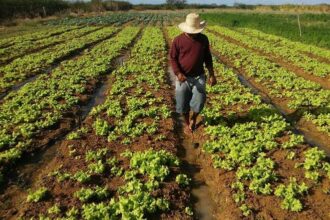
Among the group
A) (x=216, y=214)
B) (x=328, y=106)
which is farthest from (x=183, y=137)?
(x=328, y=106)

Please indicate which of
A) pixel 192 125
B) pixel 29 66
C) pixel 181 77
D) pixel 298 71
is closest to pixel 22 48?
pixel 29 66

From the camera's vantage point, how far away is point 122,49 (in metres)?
21.7

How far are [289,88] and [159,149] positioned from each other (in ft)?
20.6

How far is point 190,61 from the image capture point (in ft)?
25.9

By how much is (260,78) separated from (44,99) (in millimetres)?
7704

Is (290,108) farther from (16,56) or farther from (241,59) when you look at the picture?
(16,56)

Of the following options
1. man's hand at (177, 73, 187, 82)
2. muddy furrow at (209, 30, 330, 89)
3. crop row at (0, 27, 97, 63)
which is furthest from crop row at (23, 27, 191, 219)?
crop row at (0, 27, 97, 63)

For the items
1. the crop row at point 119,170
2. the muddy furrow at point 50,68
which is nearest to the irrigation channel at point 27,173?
the crop row at point 119,170

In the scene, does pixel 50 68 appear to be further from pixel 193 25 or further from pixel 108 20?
pixel 108 20

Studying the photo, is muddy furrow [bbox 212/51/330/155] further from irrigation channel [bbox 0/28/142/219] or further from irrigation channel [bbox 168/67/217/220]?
irrigation channel [bbox 0/28/142/219]

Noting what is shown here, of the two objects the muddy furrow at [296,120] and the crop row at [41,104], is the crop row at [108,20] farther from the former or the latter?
the muddy furrow at [296,120]

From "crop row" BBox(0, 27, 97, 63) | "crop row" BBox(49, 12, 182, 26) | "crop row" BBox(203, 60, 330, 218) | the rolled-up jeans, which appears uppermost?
the rolled-up jeans

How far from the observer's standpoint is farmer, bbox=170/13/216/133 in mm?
7648

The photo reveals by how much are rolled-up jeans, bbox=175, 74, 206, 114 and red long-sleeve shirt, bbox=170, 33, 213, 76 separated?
0.55ft
